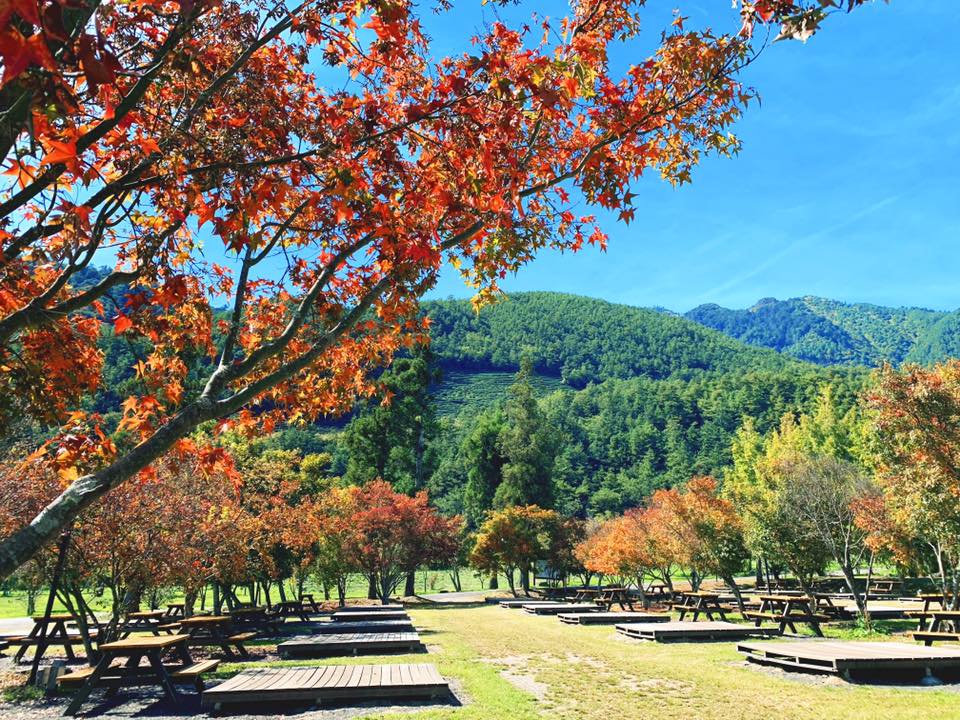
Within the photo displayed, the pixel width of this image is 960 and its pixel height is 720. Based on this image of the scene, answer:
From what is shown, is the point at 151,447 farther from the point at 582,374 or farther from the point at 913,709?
the point at 582,374

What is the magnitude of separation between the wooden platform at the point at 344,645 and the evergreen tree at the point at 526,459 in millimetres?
33593

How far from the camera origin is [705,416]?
110m

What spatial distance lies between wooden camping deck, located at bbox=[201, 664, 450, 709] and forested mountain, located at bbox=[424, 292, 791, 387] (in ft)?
473

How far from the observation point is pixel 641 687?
376 inches

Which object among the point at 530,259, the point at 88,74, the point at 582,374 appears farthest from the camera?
the point at 582,374

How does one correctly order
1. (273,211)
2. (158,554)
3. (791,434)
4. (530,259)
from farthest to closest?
(791,434) < (158,554) < (530,259) < (273,211)

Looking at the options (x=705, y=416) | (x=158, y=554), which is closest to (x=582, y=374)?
(x=705, y=416)

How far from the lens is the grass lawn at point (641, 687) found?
7777 mm

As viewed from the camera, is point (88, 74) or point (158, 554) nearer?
point (88, 74)

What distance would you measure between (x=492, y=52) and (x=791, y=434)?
46061 millimetres

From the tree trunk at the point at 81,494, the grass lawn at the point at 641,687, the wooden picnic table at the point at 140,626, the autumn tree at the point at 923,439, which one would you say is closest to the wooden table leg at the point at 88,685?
the wooden picnic table at the point at 140,626

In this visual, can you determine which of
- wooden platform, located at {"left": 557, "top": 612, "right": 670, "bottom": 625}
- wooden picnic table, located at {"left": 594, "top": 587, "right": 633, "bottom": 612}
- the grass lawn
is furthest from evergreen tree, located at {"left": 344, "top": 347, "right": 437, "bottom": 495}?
the grass lawn

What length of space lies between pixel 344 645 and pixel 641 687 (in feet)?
19.4

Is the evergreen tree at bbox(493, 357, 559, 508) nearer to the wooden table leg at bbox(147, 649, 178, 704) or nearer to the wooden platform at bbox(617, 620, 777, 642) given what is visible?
the wooden platform at bbox(617, 620, 777, 642)
